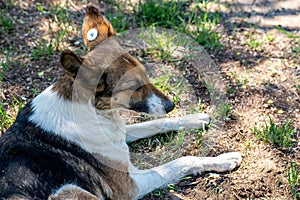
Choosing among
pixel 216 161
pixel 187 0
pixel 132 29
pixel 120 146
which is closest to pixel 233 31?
pixel 187 0

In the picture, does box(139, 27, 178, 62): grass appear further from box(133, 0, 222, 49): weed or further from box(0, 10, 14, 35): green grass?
box(0, 10, 14, 35): green grass

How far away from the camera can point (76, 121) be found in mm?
4191

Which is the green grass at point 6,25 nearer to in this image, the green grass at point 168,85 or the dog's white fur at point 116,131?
the green grass at point 168,85

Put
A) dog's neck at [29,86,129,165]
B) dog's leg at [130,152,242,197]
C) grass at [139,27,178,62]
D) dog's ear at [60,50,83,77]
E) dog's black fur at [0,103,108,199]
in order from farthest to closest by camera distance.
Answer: grass at [139,27,178,62] < dog's leg at [130,152,242,197] < dog's neck at [29,86,129,165] < dog's black fur at [0,103,108,199] < dog's ear at [60,50,83,77]

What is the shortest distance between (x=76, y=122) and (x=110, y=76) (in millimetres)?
515

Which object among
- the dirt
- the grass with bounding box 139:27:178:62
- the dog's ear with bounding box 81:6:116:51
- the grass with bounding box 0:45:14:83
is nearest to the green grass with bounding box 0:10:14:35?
the dirt

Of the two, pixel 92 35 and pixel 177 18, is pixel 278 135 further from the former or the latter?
pixel 177 18

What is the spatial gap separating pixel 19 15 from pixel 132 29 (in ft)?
5.53

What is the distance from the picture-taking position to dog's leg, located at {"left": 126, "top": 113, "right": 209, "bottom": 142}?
17.1ft

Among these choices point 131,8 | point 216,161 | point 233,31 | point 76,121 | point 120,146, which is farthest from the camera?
point 131,8

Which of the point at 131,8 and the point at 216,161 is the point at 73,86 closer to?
the point at 216,161

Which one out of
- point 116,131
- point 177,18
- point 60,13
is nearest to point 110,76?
point 116,131

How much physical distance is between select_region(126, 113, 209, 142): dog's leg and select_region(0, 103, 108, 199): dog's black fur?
92 centimetres

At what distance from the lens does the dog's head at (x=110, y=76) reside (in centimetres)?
399
